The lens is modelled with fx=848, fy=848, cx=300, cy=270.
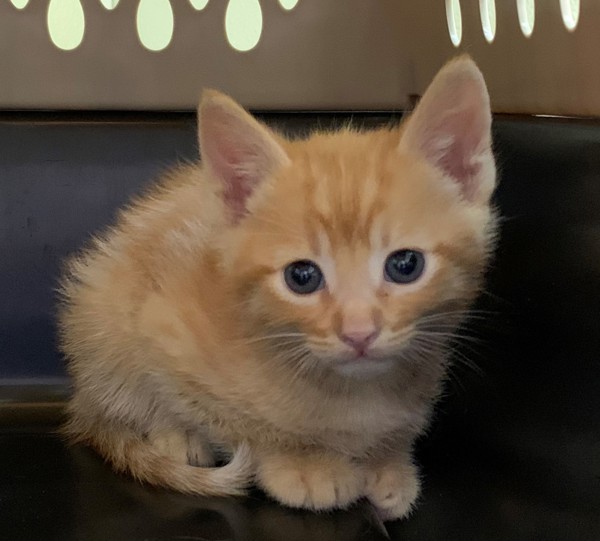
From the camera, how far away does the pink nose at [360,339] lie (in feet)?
2.68

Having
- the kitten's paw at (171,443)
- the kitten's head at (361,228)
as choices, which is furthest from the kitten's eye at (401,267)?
the kitten's paw at (171,443)

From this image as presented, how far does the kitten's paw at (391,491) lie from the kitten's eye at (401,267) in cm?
26

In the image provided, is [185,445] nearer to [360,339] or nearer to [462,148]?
[360,339]

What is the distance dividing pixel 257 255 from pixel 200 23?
2.06 feet

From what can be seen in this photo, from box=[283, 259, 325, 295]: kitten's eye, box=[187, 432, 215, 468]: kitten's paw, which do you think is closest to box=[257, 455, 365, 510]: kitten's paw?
box=[187, 432, 215, 468]: kitten's paw

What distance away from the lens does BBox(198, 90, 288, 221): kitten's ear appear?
898 millimetres

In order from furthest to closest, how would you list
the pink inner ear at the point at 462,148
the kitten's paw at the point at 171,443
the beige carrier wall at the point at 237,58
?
the beige carrier wall at the point at 237,58 < the kitten's paw at the point at 171,443 < the pink inner ear at the point at 462,148

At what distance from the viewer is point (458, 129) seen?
93 centimetres

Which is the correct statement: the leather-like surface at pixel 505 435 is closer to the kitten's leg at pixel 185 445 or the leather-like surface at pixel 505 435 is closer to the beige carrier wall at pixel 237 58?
the kitten's leg at pixel 185 445

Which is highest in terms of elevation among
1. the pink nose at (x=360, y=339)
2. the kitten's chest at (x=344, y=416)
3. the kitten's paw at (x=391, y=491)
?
the pink nose at (x=360, y=339)

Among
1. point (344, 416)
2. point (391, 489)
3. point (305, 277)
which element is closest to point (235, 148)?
point (305, 277)

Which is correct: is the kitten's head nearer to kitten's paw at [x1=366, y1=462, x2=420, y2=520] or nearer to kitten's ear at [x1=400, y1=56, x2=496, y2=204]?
kitten's ear at [x1=400, y1=56, x2=496, y2=204]

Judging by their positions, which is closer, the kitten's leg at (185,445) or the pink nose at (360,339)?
the pink nose at (360,339)

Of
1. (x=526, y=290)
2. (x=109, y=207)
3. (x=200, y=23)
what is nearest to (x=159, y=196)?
(x=109, y=207)
